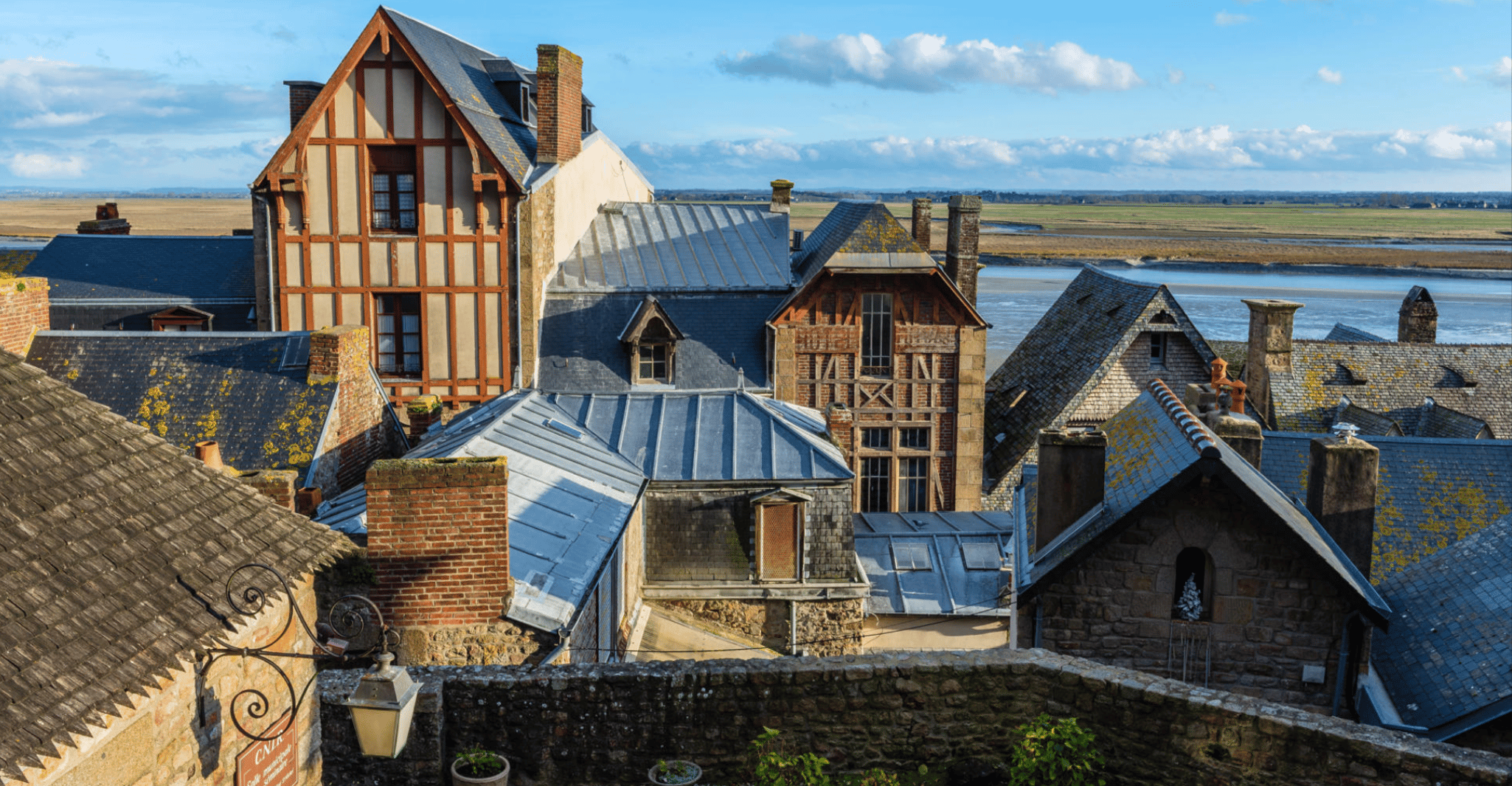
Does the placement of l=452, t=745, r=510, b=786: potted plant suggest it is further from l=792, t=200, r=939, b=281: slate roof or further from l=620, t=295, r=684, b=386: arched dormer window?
l=792, t=200, r=939, b=281: slate roof

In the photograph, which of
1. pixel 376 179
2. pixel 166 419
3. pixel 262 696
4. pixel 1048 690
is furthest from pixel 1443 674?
pixel 376 179

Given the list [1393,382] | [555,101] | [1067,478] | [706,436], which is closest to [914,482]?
[706,436]

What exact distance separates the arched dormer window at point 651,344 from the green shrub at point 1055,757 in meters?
15.8

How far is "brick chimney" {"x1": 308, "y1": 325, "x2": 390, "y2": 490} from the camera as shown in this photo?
16.2 metres

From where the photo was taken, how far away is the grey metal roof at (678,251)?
24.5 metres

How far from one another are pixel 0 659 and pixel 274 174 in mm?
18984

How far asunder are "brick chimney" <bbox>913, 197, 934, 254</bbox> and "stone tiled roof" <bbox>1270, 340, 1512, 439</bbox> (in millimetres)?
9085

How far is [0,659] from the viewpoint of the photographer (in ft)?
15.3

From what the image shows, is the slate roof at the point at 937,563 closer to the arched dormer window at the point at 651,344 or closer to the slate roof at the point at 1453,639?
the arched dormer window at the point at 651,344

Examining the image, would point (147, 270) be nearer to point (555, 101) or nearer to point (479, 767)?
point (555, 101)

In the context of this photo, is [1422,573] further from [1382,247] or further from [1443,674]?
[1382,247]

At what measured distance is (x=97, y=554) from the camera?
17.9 feet

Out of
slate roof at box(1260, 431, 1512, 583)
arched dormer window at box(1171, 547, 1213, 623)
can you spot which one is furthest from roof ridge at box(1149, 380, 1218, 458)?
slate roof at box(1260, 431, 1512, 583)

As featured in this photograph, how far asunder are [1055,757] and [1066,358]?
842 inches
